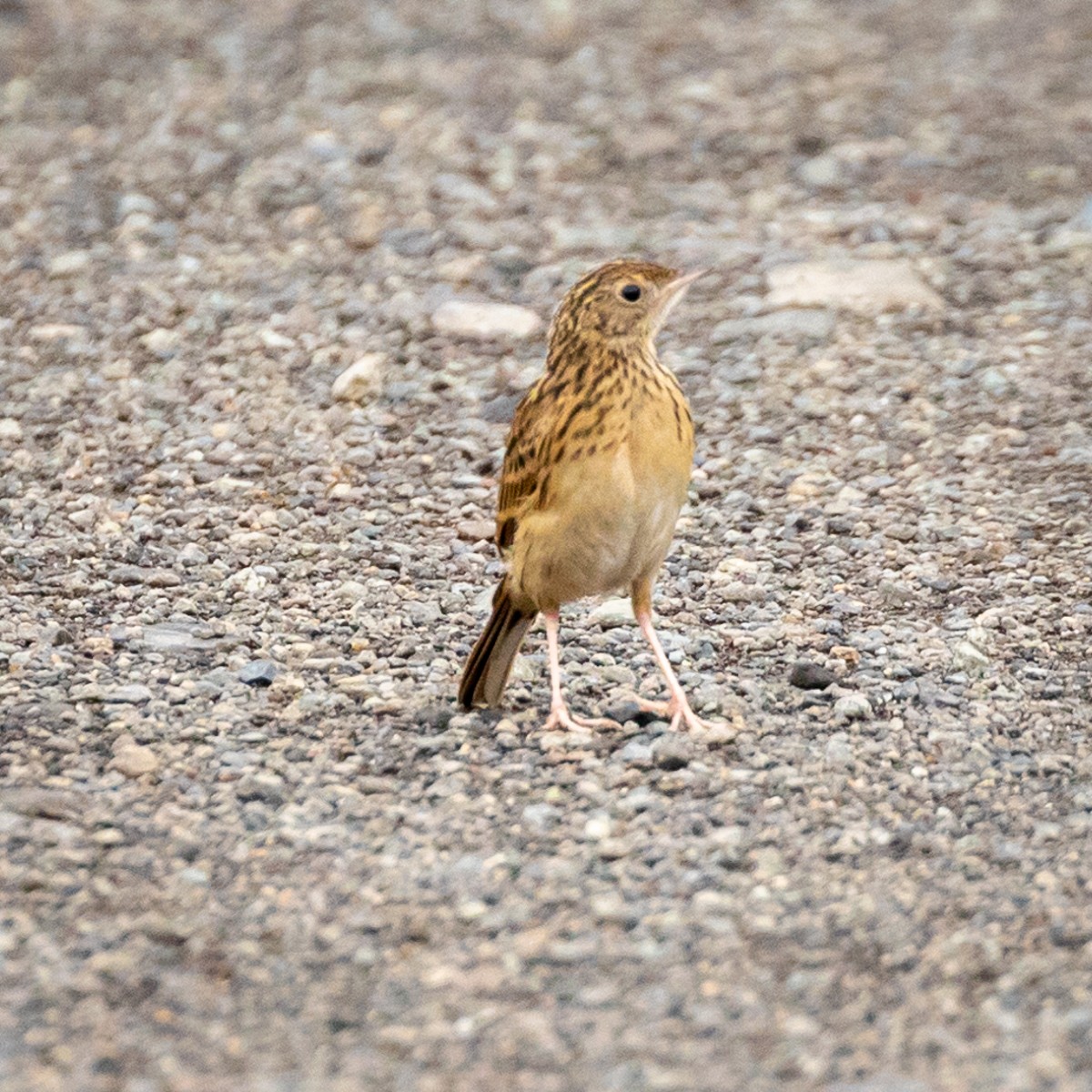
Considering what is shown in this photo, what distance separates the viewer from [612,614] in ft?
21.0

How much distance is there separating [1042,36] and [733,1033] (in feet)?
30.8

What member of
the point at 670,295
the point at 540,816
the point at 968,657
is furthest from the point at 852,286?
the point at 540,816

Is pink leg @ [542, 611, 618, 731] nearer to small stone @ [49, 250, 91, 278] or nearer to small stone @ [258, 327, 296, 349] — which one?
small stone @ [258, 327, 296, 349]

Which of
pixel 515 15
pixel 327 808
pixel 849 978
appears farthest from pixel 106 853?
pixel 515 15

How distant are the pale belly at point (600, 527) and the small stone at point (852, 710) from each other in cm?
74

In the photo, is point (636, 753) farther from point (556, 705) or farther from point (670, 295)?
point (670, 295)

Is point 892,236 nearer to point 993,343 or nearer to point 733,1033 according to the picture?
point 993,343

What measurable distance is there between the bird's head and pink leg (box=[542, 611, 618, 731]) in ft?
2.89

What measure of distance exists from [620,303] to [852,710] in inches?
57.0

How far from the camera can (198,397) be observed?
788cm

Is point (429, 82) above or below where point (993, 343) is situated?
above

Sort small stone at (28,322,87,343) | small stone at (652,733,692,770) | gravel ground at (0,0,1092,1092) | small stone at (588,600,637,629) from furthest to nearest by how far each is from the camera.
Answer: small stone at (28,322,87,343) < small stone at (588,600,637,629) < small stone at (652,733,692,770) < gravel ground at (0,0,1092,1092)

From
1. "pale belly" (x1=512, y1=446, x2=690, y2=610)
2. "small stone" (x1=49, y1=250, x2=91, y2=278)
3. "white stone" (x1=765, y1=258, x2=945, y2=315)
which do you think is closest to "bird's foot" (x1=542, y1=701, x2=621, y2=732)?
"pale belly" (x1=512, y1=446, x2=690, y2=610)

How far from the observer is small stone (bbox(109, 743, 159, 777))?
16.7 ft
